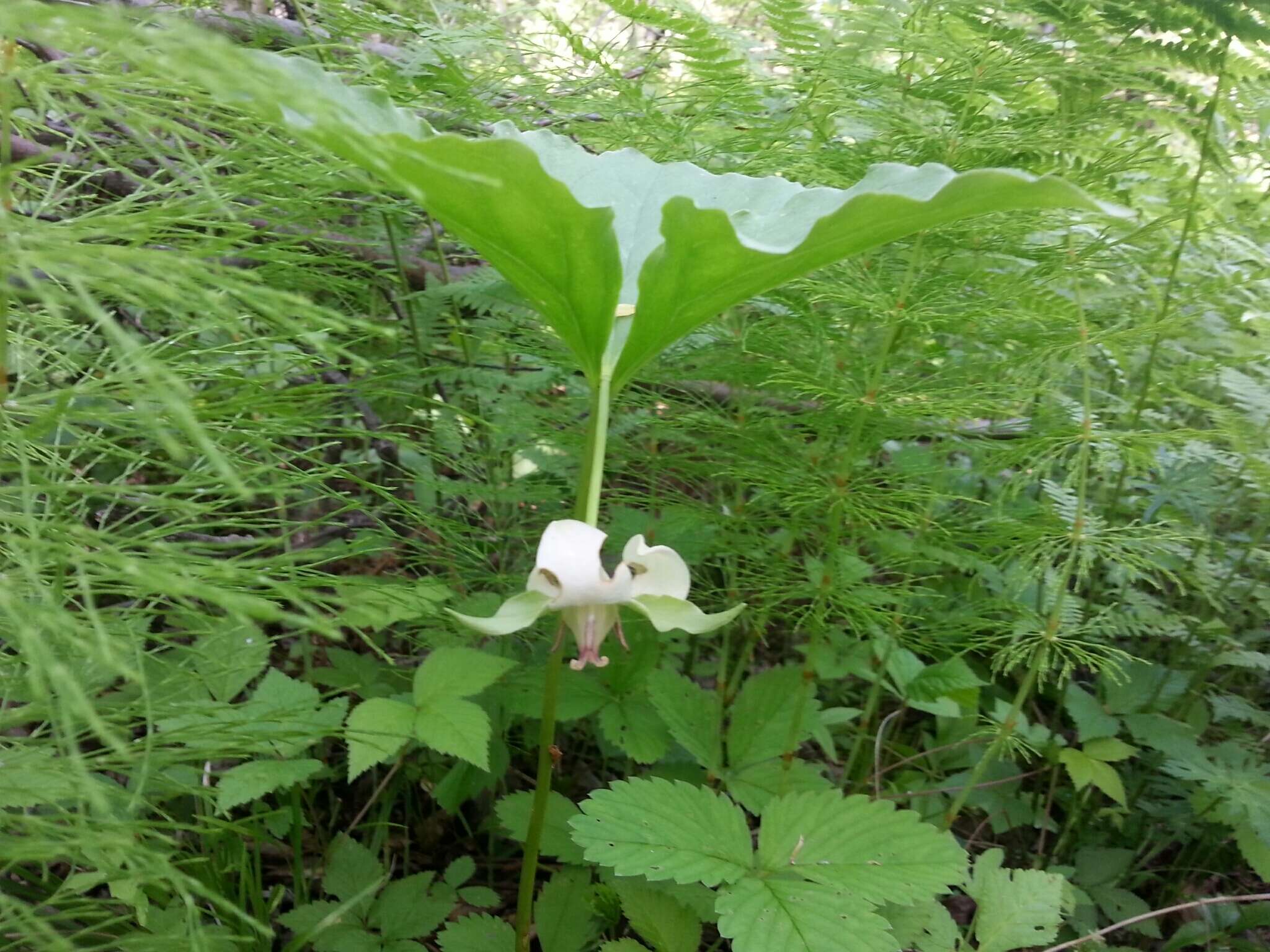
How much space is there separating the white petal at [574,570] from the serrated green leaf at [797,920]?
44 cm

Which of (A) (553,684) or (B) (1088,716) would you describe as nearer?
(A) (553,684)

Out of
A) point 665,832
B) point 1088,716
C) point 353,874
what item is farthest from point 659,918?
point 1088,716

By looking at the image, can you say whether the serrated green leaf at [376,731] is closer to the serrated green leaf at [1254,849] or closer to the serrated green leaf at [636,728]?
the serrated green leaf at [636,728]

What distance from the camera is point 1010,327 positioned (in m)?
1.27

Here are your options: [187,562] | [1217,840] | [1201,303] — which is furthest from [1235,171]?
[187,562]

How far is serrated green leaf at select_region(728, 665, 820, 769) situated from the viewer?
50.7 inches

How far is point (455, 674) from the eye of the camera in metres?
1.19

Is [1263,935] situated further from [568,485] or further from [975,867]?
[568,485]

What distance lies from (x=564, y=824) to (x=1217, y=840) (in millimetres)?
1208

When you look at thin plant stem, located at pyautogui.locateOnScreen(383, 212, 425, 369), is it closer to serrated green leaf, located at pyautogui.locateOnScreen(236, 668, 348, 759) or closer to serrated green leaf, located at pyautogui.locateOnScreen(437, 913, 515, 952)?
serrated green leaf, located at pyautogui.locateOnScreen(236, 668, 348, 759)

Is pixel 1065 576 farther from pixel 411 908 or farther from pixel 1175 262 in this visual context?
pixel 411 908

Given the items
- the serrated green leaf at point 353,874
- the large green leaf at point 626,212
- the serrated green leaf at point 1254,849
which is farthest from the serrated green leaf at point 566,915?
the serrated green leaf at point 1254,849

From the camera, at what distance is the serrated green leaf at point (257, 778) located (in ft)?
3.38

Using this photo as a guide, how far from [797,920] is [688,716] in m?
0.40
